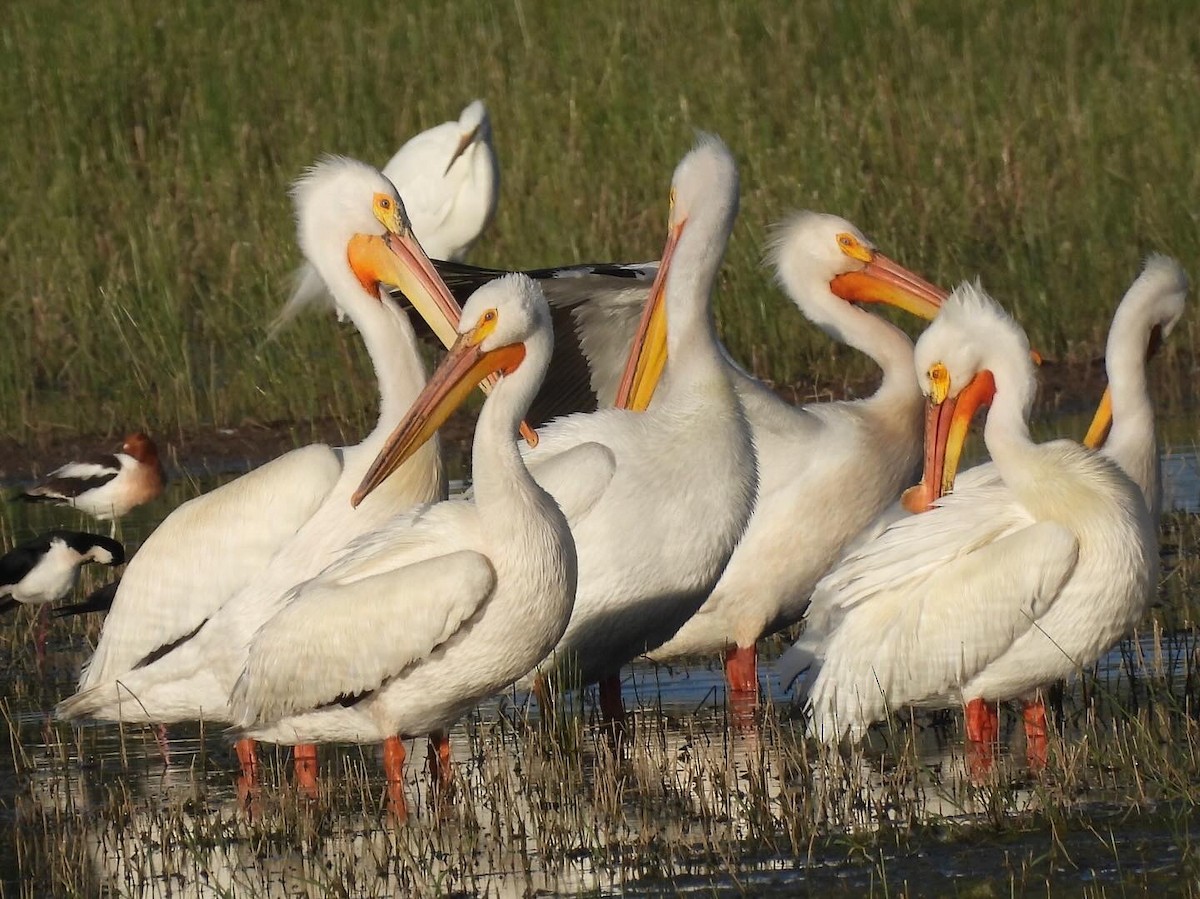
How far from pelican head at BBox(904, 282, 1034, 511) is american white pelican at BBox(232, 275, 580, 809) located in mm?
1234

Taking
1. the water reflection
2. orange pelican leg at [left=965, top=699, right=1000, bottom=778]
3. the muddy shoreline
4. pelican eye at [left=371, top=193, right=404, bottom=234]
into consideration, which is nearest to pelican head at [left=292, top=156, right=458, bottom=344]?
pelican eye at [left=371, top=193, right=404, bottom=234]

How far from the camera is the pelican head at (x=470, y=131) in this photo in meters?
Answer: 11.7

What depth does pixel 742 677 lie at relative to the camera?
267 inches

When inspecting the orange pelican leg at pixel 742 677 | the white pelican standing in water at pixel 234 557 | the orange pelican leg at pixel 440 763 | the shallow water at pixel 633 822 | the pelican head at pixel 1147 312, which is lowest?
the shallow water at pixel 633 822

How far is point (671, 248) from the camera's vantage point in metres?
7.15

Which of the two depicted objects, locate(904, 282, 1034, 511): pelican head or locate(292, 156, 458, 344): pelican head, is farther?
locate(292, 156, 458, 344): pelican head

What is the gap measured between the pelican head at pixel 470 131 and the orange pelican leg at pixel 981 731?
6.45 meters

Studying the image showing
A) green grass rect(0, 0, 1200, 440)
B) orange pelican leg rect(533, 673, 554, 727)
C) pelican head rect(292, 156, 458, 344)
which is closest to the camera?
orange pelican leg rect(533, 673, 554, 727)

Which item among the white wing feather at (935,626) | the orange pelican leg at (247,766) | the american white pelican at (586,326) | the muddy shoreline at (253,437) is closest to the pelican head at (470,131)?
the muddy shoreline at (253,437)

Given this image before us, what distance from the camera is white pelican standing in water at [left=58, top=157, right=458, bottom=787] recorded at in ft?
19.2

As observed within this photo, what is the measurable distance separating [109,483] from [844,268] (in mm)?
3630

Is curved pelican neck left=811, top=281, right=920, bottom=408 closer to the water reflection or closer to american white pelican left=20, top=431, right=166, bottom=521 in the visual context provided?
the water reflection

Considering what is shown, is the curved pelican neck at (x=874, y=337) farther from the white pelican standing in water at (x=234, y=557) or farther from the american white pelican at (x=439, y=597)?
the american white pelican at (x=439, y=597)

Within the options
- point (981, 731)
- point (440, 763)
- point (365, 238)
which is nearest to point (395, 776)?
point (440, 763)
